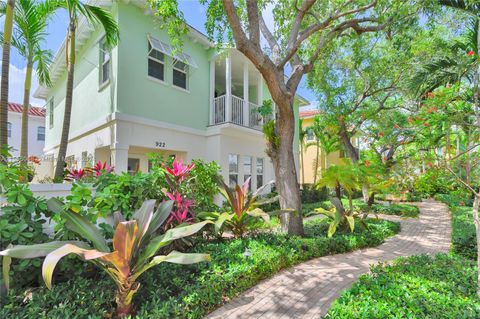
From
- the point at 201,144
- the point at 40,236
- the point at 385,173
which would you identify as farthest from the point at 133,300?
the point at 201,144

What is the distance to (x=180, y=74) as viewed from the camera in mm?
10703

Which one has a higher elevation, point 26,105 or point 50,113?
point 50,113

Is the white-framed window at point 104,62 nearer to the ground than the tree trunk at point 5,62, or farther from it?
farther from it

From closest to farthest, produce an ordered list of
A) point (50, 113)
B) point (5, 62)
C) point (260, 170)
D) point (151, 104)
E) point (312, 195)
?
point (5, 62), point (151, 104), point (260, 170), point (50, 113), point (312, 195)

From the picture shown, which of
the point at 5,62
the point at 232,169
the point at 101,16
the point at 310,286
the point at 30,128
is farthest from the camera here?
the point at 30,128

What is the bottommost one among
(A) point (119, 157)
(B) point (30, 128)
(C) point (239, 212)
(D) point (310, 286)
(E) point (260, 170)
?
(D) point (310, 286)

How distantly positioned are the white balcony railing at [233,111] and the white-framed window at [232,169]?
1.68 meters

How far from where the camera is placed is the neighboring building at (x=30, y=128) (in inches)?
811

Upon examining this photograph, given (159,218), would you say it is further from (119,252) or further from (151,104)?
(151,104)

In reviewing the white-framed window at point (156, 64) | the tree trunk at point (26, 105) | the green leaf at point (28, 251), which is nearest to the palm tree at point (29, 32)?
the tree trunk at point (26, 105)

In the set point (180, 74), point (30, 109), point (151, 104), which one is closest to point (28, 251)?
point (151, 104)

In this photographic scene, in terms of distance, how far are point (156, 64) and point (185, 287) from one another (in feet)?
28.8

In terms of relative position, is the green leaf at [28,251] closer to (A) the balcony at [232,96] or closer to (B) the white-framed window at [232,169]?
(A) the balcony at [232,96]

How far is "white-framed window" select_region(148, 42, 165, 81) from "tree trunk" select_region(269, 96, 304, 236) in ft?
18.3
